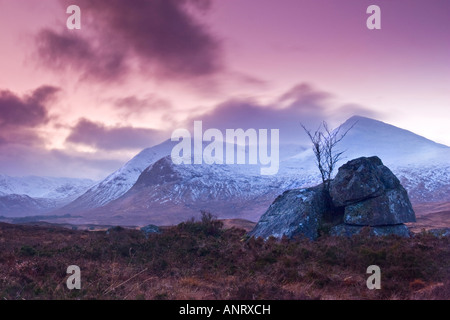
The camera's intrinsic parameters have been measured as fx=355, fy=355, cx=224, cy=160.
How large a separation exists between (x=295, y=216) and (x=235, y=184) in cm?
13520

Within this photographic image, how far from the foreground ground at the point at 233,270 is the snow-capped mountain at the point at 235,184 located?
3355 inches

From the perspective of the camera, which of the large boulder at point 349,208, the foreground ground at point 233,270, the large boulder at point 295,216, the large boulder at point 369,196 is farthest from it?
the large boulder at point 369,196

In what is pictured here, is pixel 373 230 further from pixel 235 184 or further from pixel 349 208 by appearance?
pixel 235 184

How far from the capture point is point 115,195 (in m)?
178

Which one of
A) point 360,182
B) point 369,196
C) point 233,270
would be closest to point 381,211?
point 369,196

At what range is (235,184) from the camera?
15700 centimetres

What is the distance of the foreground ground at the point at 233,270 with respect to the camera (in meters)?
10.2

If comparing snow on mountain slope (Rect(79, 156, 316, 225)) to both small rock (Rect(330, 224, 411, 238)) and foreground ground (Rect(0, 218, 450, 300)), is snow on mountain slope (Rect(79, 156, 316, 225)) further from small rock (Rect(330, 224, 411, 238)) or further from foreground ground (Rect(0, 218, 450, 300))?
foreground ground (Rect(0, 218, 450, 300))

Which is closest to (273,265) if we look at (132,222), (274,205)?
(274,205)

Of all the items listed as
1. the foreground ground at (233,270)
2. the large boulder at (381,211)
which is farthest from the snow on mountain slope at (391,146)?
the foreground ground at (233,270)

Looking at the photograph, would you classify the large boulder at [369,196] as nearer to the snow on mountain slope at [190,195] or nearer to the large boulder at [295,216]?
the large boulder at [295,216]

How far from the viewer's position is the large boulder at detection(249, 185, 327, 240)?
21.2m
